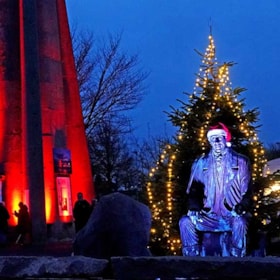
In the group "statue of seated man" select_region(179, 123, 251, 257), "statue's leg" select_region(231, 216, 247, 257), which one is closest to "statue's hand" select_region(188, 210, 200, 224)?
"statue of seated man" select_region(179, 123, 251, 257)

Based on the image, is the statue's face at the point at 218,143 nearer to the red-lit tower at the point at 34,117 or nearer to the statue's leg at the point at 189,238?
the statue's leg at the point at 189,238

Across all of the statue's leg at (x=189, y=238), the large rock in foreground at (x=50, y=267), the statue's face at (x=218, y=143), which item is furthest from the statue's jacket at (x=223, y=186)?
the large rock in foreground at (x=50, y=267)

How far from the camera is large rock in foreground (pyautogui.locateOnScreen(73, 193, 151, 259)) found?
677cm

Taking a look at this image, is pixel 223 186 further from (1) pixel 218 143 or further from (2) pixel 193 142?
(2) pixel 193 142

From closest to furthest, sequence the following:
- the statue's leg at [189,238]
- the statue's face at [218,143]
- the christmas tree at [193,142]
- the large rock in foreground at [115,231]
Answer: the large rock in foreground at [115,231] → the statue's leg at [189,238] → the statue's face at [218,143] → the christmas tree at [193,142]

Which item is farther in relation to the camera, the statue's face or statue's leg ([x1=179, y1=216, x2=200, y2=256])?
the statue's face

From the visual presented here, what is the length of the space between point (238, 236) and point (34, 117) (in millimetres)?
19911

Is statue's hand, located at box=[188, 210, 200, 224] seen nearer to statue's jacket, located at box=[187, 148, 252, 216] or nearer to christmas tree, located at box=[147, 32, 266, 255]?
statue's jacket, located at box=[187, 148, 252, 216]

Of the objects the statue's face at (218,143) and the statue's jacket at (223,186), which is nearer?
the statue's jacket at (223,186)

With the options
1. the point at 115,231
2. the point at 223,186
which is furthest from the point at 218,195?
the point at 115,231

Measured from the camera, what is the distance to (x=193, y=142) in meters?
13.7

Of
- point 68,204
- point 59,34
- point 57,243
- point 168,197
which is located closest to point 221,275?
point 168,197

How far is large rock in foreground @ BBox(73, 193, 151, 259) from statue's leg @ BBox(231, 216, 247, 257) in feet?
6.86

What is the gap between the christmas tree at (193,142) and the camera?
13.6 m
